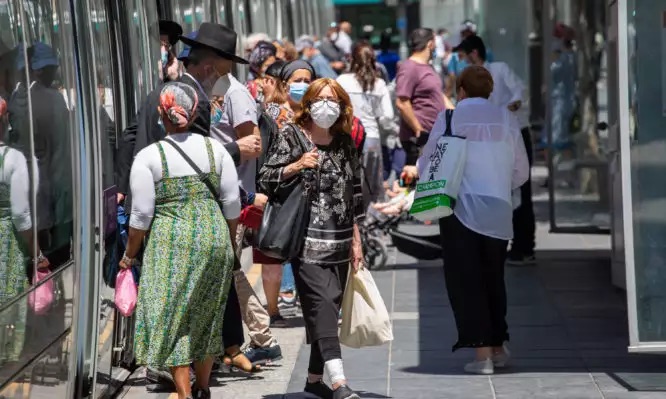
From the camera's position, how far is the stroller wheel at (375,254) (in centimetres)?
1259

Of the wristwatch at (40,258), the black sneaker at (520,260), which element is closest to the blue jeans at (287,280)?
the black sneaker at (520,260)

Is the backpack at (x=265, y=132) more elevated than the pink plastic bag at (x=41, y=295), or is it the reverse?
the backpack at (x=265, y=132)

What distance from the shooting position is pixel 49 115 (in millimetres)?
6223

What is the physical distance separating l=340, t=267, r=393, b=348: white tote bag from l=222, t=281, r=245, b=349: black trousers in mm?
672

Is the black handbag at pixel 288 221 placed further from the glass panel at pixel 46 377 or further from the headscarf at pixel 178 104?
the glass panel at pixel 46 377

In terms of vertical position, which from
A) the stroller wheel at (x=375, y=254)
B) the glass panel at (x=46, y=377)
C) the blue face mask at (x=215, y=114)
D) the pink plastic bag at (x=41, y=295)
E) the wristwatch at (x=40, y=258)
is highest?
the blue face mask at (x=215, y=114)

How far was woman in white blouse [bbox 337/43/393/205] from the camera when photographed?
12.5m

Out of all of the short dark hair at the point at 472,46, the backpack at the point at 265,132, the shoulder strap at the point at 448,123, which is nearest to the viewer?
the shoulder strap at the point at 448,123

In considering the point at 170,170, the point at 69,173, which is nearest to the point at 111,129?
the point at 170,170

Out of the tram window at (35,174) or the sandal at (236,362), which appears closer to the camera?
the tram window at (35,174)

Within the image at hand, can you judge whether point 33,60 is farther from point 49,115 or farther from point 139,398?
point 139,398

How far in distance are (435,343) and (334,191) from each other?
2.12 metres

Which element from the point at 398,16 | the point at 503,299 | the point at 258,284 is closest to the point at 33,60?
the point at 503,299

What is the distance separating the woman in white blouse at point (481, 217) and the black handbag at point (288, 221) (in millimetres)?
1072
